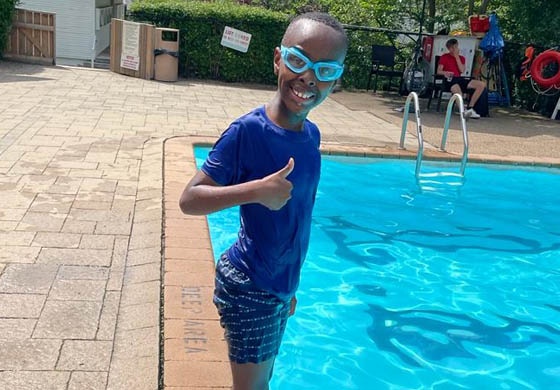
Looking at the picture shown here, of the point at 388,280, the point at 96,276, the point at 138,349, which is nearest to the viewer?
the point at 138,349

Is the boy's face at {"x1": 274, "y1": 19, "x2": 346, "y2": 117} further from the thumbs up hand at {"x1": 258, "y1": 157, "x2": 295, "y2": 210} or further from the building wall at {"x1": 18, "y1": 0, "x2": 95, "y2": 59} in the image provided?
the building wall at {"x1": 18, "y1": 0, "x2": 95, "y2": 59}

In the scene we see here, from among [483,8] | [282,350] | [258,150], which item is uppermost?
[483,8]

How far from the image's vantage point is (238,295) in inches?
76.8

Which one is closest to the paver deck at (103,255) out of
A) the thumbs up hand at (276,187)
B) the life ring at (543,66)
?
the thumbs up hand at (276,187)

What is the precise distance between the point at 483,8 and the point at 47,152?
1202 cm

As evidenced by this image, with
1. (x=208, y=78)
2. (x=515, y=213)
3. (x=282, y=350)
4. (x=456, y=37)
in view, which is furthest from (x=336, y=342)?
(x=208, y=78)

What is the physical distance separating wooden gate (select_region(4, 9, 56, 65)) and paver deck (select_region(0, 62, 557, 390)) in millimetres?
6081

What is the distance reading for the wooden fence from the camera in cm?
1431

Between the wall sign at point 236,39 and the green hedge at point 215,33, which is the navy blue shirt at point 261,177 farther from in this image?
the green hedge at point 215,33

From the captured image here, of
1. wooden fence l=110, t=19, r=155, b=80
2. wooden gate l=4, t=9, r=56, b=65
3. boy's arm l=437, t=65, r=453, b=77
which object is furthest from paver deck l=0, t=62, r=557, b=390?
wooden gate l=4, t=9, r=56, b=65

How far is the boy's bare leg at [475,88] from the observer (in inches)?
505

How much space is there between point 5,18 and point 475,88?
34.9 feet

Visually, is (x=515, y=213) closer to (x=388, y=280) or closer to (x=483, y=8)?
(x=388, y=280)

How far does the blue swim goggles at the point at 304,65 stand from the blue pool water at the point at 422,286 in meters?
2.50
